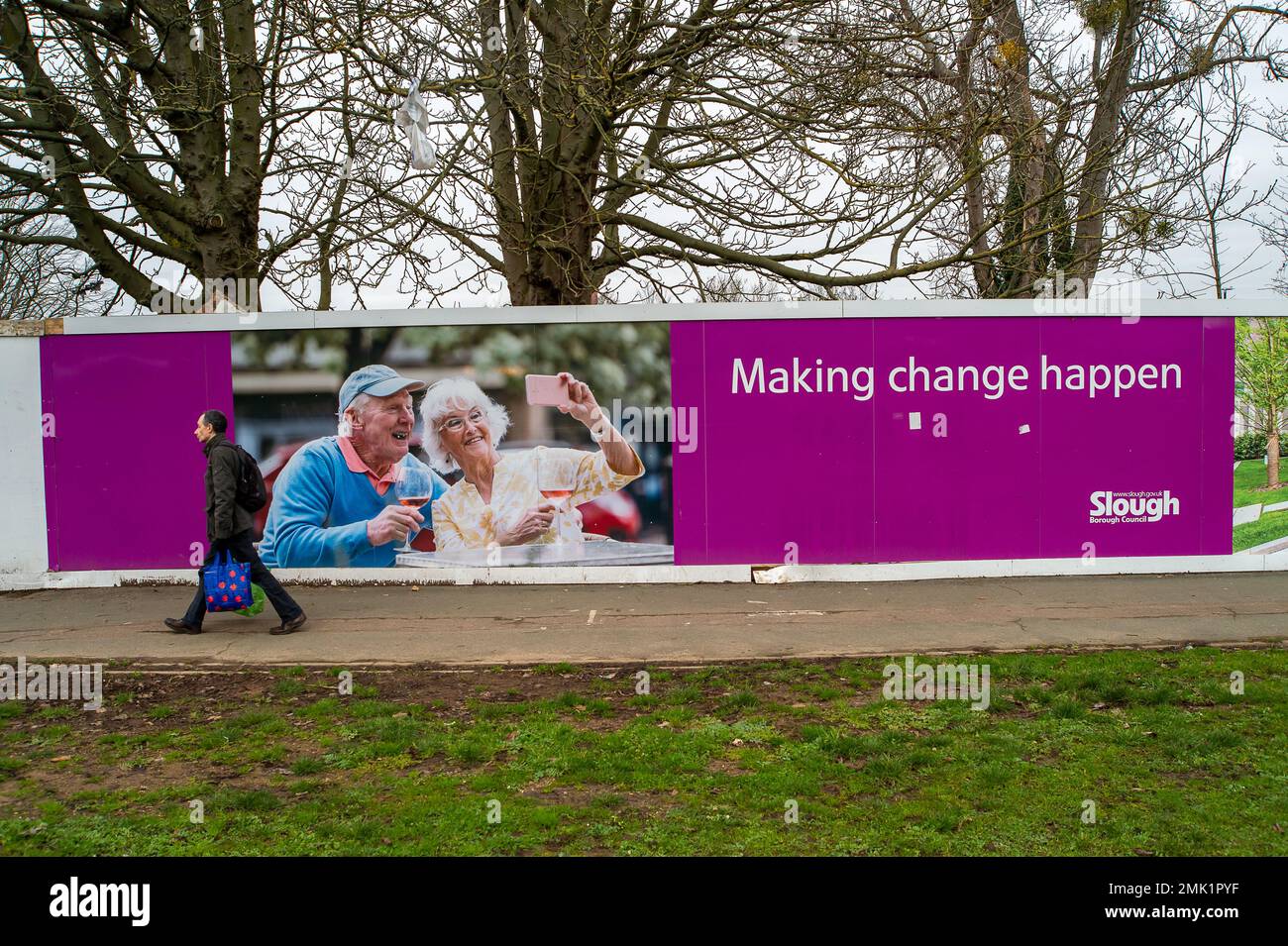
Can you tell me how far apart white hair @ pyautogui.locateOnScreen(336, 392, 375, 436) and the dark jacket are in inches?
92.5

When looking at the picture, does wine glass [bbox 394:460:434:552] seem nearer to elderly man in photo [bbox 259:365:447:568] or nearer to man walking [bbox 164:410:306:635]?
elderly man in photo [bbox 259:365:447:568]

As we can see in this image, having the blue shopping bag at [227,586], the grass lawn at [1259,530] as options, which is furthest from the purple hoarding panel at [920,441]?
the blue shopping bag at [227,586]

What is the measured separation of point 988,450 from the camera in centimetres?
1098

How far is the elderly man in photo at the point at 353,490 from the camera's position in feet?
35.4

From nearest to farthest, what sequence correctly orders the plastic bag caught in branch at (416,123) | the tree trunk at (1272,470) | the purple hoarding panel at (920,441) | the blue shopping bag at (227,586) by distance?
the blue shopping bag at (227,586), the plastic bag caught in branch at (416,123), the purple hoarding panel at (920,441), the tree trunk at (1272,470)

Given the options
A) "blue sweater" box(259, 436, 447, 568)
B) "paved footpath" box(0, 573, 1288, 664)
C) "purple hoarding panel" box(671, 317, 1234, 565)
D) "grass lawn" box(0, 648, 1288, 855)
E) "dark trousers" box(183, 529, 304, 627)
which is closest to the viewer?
"grass lawn" box(0, 648, 1288, 855)

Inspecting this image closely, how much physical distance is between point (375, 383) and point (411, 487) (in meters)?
1.14

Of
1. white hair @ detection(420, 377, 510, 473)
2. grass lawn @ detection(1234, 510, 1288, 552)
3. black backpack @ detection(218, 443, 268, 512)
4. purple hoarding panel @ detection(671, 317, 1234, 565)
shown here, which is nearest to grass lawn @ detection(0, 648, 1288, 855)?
black backpack @ detection(218, 443, 268, 512)

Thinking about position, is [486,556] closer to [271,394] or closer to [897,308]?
[271,394]

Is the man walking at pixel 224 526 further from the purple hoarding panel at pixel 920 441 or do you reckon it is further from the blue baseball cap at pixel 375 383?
the purple hoarding panel at pixel 920 441

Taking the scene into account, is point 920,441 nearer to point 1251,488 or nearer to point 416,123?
point 1251,488

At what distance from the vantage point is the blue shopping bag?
27.3 ft

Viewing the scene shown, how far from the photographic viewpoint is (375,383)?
10828mm

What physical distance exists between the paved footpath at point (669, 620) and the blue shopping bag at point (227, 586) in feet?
0.96
